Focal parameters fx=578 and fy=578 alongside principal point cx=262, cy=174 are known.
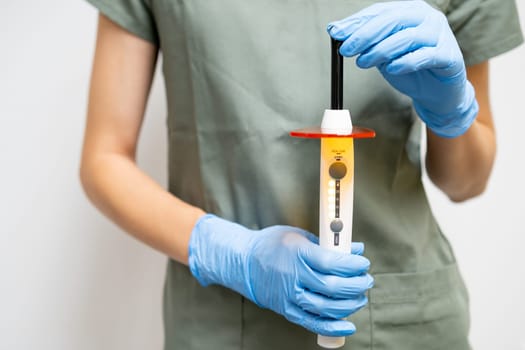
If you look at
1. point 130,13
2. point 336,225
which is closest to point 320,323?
point 336,225

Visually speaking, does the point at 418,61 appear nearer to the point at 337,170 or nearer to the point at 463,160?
the point at 337,170

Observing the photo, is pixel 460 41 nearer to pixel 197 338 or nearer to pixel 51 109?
pixel 197 338

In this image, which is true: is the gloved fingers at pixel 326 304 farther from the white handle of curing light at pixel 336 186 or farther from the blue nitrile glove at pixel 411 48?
the blue nitrile glove at pixel 411 48

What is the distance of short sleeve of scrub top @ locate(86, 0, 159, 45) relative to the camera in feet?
2.74

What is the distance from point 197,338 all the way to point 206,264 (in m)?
0.13

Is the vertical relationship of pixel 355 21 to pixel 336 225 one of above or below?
above

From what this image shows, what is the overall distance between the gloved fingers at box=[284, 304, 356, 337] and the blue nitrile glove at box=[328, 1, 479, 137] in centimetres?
31

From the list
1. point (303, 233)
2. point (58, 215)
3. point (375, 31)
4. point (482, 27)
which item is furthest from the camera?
point (58, 215)

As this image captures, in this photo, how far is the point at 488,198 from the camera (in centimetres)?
146

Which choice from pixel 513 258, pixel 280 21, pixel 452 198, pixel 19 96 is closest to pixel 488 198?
pixel 513 258

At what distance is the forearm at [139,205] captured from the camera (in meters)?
0.83

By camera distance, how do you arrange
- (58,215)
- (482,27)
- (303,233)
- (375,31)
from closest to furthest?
1. (375,31)
2. (303,233)
3. (482,27)
4. (58,215)

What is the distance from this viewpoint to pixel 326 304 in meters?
0.72

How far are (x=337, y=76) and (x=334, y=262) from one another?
22cm
